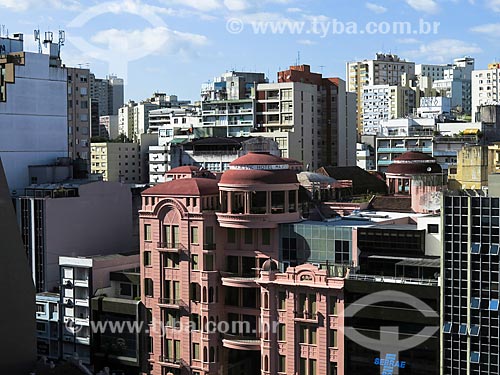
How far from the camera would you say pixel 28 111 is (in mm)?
50312

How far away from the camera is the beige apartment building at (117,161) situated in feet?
269

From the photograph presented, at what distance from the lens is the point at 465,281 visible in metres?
27.8

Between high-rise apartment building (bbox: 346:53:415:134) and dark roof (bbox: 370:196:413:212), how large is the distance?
74.2 metres

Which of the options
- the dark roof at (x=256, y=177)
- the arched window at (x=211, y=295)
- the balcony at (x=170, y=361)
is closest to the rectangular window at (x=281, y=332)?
the arched window at (x=211, y=295)

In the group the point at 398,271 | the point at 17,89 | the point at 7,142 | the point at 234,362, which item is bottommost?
the point at 234,362

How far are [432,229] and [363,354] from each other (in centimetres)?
574

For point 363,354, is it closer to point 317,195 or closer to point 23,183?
point 317,195

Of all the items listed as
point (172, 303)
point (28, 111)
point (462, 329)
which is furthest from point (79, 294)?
point (462, 329)

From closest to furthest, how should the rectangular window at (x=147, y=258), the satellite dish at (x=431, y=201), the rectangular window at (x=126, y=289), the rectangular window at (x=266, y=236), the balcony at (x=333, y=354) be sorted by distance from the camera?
the balcony at (x=333, y=354), the rectangular window at (x=266, y=236), the rectangular window at (x=147, y=258), the satellite dish at (x=431, y=201), the rectangular window at (x=126, y=289)

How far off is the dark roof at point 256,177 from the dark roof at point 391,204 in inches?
301

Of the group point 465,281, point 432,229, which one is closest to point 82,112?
point 432,229

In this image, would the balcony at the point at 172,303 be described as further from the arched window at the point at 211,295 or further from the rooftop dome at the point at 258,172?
the rooftop dome at the point at 258,172

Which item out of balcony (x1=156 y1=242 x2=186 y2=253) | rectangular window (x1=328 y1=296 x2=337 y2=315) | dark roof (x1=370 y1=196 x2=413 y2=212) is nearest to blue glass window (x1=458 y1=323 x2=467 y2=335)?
rectangular window (x1=328 y1=296 x2=337 y2=315)

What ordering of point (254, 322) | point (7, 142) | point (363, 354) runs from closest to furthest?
1. point (363, 354)
2. point (254, 322)
3. point (7, 142)
